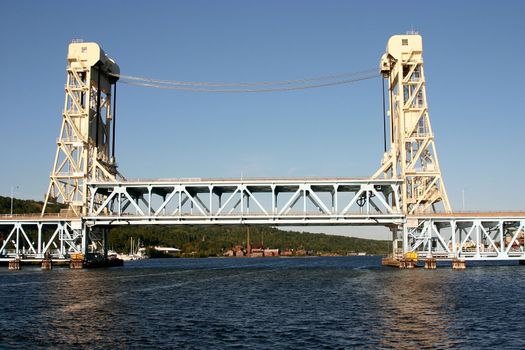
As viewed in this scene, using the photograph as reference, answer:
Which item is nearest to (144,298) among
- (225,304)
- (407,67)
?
(225,304)

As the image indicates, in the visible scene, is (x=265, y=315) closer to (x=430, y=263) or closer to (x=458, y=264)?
(x=430, y=263)

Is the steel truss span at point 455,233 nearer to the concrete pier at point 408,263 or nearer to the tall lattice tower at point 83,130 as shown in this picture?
the concrete pier at point 408,263

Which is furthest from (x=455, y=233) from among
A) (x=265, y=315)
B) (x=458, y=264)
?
(x=265, y=315)

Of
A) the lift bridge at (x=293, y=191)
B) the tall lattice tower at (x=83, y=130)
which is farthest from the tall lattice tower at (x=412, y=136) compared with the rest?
the tall lattice tower at (x=83, y=130)

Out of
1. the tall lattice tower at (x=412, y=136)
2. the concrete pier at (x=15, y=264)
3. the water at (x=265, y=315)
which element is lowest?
the water at (x=265, y=315)

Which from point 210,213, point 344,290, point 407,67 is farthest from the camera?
point 407,67

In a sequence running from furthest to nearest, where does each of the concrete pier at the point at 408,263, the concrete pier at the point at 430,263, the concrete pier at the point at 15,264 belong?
the concrete pier at the point at 15,264 < the concrete pier at the point at 408,263 < the concrete pier at the point at 430,263

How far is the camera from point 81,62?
10856 cm

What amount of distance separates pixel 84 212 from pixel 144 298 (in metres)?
49.9

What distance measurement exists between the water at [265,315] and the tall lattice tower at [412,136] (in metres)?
32.6

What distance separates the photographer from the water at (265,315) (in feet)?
112

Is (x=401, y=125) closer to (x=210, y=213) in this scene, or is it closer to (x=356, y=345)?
(x=210, y=213)

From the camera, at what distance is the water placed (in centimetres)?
3412

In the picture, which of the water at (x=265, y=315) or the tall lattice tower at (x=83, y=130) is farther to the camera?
the tall lattice tower at (x=83, y=130)
